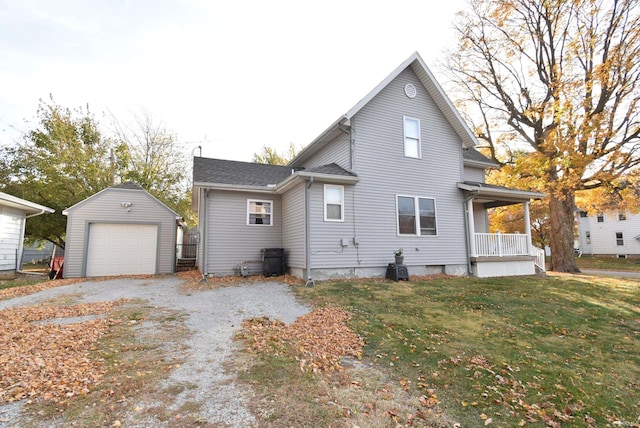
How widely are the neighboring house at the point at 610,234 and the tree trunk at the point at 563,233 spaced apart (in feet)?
53.1

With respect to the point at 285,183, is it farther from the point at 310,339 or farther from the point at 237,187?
the point at 310,339

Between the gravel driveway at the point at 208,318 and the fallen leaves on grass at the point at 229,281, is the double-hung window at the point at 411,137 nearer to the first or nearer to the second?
the fallen leaves on grass at the point at 229,281

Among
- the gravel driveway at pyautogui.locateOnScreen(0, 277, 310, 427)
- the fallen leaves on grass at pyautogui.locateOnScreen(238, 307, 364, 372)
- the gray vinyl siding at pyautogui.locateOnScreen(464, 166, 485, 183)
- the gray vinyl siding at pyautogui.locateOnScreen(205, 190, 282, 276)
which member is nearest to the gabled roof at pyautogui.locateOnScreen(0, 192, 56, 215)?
the gravel driveway at pyautogui.locateOnScreen(0, 277, 310, 427)

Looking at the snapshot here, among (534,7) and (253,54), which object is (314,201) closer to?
(253,54)

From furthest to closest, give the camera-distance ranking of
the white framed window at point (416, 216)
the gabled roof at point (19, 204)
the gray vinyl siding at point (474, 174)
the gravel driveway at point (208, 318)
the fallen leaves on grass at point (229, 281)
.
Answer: the gray vinyl siding at point (474, 174) < the white framed window at point (416, 216) < the gabled roof at point (19, 204) < the fallen leaves on grass at point (229, 281) < the gravel driveway at point (208, 318)

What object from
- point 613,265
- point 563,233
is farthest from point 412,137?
point 613,265

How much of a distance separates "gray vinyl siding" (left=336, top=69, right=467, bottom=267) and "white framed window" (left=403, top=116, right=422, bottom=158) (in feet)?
0.60

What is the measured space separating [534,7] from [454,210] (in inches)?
416

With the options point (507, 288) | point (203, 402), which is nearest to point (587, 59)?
point (507, 288)

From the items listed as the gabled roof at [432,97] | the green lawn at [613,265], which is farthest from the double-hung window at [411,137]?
the green lawn at [613,265]

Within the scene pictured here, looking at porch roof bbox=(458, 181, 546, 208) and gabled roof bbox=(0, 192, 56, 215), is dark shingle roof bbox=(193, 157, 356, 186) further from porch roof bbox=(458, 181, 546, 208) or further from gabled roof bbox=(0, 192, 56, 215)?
gabled roof bbox=(0, 192, 56, 215)

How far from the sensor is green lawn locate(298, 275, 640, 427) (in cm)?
316

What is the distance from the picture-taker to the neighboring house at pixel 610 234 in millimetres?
27797

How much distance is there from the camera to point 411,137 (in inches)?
469
